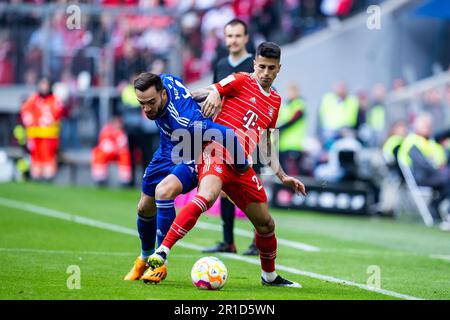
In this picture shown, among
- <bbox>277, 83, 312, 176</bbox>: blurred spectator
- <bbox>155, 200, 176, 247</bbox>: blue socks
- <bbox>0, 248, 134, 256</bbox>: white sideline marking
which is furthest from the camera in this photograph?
<bbox>277, 83, 312, 176</bbox>: blurred spectator

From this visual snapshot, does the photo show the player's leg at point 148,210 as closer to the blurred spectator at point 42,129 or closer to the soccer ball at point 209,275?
the soccer ball at point 209,275

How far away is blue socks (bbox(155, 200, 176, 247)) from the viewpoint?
29.9 ft

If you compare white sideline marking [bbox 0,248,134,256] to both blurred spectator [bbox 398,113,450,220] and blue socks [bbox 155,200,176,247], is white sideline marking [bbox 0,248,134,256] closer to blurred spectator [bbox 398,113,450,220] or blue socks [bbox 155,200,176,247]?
blue socks [bbox 155,200,176,247]

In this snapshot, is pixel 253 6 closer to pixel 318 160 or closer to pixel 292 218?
pixel 318 160

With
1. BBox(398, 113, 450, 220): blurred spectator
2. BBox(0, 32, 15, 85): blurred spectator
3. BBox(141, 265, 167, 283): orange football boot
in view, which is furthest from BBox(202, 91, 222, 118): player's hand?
BBox(0, 32, 15, 85): blurred spectator

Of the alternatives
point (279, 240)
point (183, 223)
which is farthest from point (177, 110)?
point (279, 240)

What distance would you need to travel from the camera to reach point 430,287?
9367 millimetres

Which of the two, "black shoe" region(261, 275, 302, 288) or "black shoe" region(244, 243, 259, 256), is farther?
"black shoe" region(244, 243, 259, 256)

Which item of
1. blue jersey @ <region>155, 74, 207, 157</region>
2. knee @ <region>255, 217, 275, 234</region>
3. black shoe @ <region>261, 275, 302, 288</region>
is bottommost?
black shoe @ <region>261, 275, 302, 288</region>

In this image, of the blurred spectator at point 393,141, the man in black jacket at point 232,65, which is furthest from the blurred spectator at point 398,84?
the man in black jacket at point 232,65

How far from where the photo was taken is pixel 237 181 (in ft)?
29.0

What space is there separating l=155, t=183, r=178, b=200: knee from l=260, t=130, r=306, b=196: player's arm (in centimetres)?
92

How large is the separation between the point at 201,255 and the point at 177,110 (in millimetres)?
3079
